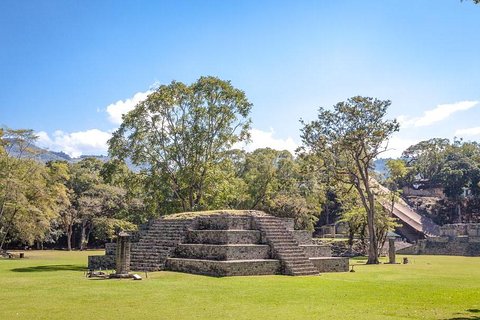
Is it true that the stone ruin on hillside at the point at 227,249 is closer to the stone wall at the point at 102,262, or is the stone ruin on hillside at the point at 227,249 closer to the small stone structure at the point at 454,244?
the stone wall at the point at 102,262

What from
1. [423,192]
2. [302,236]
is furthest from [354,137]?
[423,192]

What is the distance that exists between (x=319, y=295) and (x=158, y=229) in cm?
1302

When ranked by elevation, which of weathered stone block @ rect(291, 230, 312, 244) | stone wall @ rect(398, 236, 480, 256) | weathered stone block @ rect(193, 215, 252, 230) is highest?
weathered stone block @ rect(193, 215, 252, 230)

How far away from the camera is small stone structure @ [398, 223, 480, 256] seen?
4634 centimetres

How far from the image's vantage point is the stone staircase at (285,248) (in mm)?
21344

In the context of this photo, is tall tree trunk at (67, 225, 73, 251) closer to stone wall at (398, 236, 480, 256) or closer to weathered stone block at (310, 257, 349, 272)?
stone wall at (398, 236, 480, 256)

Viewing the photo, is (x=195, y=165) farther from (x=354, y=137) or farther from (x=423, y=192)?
(x=423, y=192)

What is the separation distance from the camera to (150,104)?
31672mm

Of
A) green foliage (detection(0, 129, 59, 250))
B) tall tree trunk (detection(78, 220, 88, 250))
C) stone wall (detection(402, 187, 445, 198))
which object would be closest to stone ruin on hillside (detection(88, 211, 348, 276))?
green foliage (detection(0, 129, 59, 250))

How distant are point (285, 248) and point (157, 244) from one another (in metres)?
6.70

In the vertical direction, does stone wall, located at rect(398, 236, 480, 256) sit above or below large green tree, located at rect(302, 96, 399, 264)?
below

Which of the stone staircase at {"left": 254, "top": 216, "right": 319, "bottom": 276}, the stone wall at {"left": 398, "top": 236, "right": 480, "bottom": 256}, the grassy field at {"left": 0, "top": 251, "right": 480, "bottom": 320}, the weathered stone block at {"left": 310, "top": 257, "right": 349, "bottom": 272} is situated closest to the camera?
the grassy field at {"left": 0, "top": 251, "right": 480, "bottom": 320}

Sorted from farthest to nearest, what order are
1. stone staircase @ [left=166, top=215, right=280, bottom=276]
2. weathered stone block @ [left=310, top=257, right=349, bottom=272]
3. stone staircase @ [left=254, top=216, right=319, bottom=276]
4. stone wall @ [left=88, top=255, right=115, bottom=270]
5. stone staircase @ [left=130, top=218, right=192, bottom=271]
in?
stone wall @ [left=88, top=255, right=115, bottom=270] < weathered stone block @ [left=310, top=257, right=349, bottom=272] < stone staircase @ [left=130, top=218, right=192, bottom=271] < stone staircase @ [left=254, top=216, right=319, bottom=276] < stone staircase @ [left=166, top=215, right=280, bottom=276]

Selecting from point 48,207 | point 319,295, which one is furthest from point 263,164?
point 319,295
